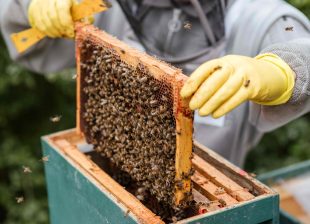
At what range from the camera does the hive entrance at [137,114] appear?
1981 millimetres

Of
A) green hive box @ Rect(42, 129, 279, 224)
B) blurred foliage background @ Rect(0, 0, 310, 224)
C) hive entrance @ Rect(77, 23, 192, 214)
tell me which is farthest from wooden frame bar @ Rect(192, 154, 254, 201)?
blurred foliage background @ Rect(0, 0, 310, 224)

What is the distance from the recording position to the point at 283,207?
11.0 feet

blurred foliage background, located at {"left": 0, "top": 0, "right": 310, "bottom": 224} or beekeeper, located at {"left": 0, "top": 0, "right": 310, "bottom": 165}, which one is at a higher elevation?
beekeeper, located at {"left": 0, "top": 0, "right": 310, "bottom": 165}

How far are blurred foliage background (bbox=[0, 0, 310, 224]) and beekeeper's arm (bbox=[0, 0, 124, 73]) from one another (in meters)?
1.01

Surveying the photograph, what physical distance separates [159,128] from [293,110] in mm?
628

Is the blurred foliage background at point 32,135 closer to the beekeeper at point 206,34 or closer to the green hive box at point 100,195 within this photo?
the beekeeper at point 206,34

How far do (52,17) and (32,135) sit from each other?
2.49 m

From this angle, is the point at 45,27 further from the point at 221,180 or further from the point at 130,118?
the point at 221,180

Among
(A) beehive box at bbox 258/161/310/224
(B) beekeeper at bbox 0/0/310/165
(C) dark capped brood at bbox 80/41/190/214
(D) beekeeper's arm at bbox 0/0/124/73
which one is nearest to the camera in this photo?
(C) dark capped brood at bbox 80/41/190/214

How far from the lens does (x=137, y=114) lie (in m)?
2.16

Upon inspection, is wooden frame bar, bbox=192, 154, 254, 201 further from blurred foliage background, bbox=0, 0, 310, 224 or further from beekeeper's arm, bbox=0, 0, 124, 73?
blurred foliage background, bbox=0, 0, 310, 224

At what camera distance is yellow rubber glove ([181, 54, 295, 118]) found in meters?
1.88

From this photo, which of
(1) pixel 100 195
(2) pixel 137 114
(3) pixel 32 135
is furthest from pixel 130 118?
(3) pixel 32 135

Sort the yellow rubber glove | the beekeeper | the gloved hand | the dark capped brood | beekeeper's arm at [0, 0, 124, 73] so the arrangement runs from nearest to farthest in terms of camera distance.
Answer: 1. the yellow rubber glove
2. the dark capped brood
3. the beekeeper
4. the gloved hand
5. beekeeper's arm at [0, 0, 124, 73]
